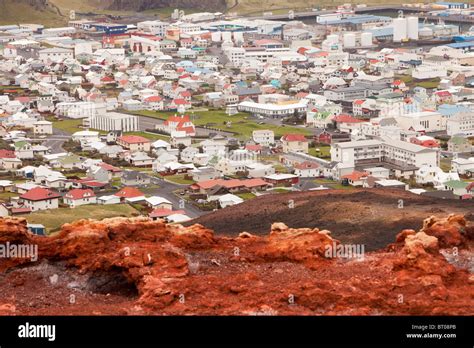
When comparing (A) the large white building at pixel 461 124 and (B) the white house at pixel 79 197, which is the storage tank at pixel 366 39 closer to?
(A) the large white building at pixel 461 124

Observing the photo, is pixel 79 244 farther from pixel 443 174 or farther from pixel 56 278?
pixel 443 174

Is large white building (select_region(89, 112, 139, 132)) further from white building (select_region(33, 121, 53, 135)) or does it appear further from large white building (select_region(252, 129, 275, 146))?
large white building (select_region(252, 129, 275, 146))

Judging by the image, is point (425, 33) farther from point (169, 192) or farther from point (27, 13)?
point (169, 192)

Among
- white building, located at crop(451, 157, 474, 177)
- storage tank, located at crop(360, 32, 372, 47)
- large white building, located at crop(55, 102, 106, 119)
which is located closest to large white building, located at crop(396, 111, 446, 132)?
white building, located at crop(451, 157, 474, 177)

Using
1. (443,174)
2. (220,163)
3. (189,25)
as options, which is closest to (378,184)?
(443,174)

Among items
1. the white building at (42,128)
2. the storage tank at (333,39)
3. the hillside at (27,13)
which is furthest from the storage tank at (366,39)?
the white building at (42,128)

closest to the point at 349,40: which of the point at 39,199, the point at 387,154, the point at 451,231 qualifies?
the point at 387,154
